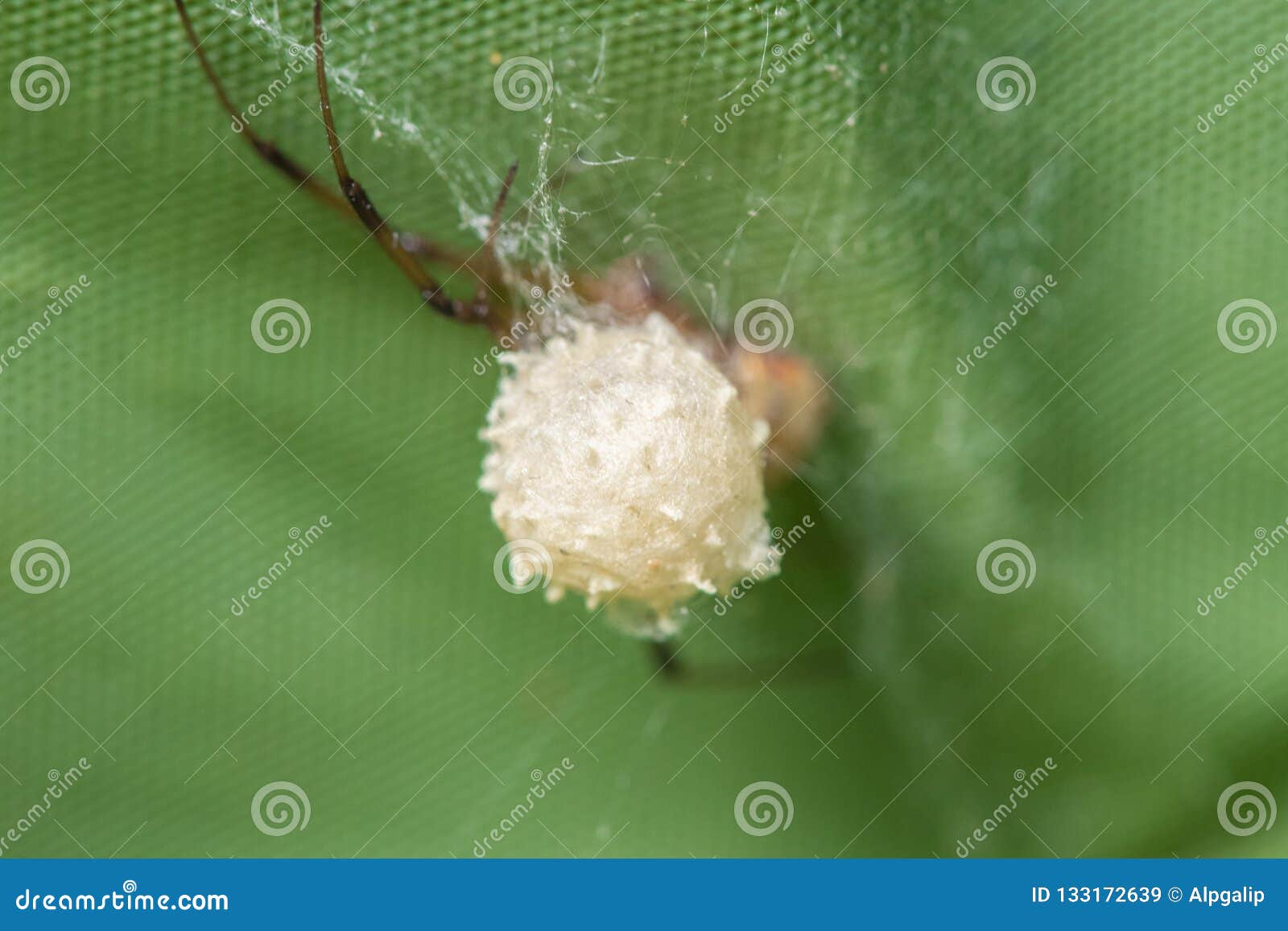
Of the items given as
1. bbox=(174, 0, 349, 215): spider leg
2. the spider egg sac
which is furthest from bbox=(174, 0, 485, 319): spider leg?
the spider egg sac

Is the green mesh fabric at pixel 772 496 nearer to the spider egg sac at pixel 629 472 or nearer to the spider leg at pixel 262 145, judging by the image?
the spider leg at pixel 262 145

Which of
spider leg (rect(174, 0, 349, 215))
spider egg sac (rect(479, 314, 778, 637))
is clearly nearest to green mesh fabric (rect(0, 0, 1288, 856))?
spider leg (rect(174, 0, 349, 215))

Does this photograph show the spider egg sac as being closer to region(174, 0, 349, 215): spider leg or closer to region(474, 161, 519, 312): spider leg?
region(474, 161, 519, 312): spider leg

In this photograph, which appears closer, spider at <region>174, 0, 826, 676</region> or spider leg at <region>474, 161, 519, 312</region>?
spider at <region>174, 0, 826, 676</region>

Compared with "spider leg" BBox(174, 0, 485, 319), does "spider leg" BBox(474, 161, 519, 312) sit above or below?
above

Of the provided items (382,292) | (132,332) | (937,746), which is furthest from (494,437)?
(937,746)

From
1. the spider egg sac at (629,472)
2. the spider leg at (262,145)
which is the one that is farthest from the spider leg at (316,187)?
the spider egg sac at (629,472)

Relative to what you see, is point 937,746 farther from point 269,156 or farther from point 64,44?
point 64,44

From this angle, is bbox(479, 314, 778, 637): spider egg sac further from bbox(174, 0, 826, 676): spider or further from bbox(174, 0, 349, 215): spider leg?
bbox(174, 0, 349, 215): spider leg
